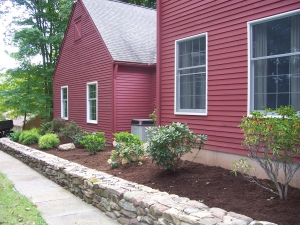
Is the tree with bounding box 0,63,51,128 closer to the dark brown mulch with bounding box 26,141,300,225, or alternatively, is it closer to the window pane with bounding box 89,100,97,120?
the window pane with bounding box 89,100,97,120

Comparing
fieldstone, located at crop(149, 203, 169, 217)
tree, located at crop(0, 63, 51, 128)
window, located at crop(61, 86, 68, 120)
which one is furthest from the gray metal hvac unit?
tree, located at crop(0, 63, 51, 128)

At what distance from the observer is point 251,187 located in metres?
4.80

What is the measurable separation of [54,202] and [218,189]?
2.83 m

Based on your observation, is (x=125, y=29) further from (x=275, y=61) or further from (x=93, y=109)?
(x=275, y=61)

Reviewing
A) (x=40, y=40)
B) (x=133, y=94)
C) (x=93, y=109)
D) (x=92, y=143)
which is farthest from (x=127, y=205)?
(x=40, y=40)

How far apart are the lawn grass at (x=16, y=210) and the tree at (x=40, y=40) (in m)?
13.0

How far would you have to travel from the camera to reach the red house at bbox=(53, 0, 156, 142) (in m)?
11.7

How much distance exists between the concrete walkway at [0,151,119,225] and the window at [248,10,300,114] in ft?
10.9

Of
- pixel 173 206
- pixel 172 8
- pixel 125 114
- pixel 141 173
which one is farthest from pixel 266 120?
pixel 125 114

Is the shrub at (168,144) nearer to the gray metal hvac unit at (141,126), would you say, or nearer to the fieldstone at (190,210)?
the fieldstone at (190,210)

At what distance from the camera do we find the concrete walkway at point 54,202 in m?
4.58

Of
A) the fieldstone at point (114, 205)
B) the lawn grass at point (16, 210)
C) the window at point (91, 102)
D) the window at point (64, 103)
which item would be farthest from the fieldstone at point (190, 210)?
the window at point (64, 103)

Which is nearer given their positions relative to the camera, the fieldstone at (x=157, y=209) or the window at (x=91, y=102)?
the fieldstone at (x=157, y=209)

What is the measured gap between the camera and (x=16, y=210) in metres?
4.84
